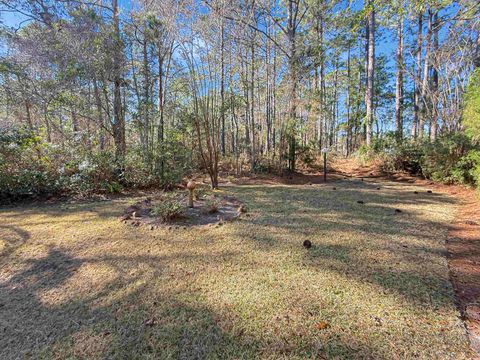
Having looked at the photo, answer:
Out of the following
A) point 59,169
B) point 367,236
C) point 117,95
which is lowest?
point 367,236

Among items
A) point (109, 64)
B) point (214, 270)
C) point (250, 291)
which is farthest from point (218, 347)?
point (109, 64)

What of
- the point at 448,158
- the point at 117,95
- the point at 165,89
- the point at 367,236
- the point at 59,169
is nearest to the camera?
the point at 367,236

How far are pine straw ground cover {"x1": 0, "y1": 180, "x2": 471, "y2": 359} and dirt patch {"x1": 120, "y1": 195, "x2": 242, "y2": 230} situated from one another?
19 cm

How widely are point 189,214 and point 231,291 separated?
5.44 feet

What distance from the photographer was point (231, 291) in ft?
5.01

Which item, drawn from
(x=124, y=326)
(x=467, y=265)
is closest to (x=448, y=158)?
(x=467, y=265)

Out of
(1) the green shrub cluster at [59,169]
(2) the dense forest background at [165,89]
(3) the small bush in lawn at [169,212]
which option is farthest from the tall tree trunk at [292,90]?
(3) the small bush in lawn at [169,212]

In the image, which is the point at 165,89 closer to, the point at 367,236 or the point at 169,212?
the point at 169,212

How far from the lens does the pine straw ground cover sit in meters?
1.13

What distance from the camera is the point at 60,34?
5.14 m

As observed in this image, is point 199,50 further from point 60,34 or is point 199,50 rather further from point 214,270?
point 214,270

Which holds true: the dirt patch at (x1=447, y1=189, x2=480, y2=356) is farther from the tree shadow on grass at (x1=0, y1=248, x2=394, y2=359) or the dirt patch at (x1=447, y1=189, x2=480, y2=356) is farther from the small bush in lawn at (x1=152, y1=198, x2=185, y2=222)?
the small bush in lawn at (x1=152, y1=198, x2=185, y2=222)

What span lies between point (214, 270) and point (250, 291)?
38 cm

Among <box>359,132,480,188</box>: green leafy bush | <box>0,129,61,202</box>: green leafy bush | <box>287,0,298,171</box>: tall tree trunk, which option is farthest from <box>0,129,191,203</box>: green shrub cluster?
<box>359,132,480,188</box>: green leafy bush
